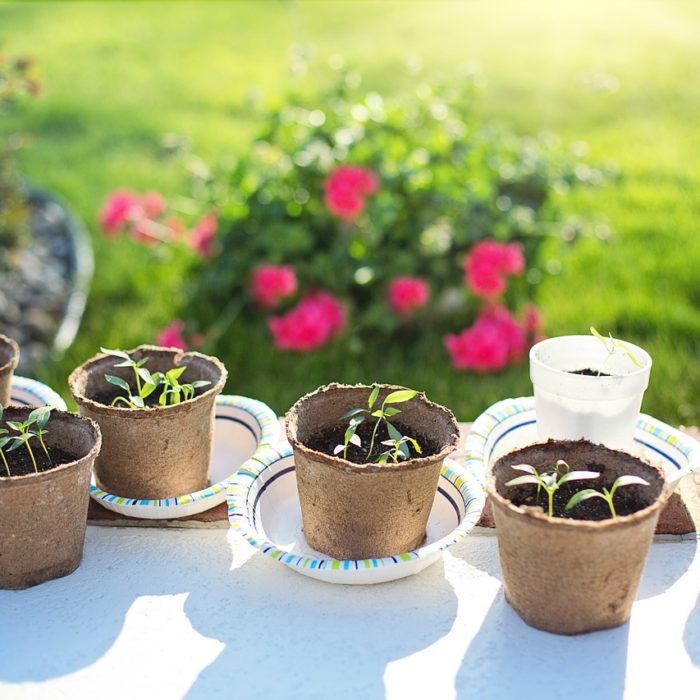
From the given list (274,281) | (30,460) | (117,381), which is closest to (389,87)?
(274,281)

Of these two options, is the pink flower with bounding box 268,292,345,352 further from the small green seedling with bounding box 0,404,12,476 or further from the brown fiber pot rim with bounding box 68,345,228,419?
the small green seedling with bounding box 0,404,12,476

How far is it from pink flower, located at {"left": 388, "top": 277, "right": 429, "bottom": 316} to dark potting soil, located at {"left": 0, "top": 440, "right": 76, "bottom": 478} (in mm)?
1736

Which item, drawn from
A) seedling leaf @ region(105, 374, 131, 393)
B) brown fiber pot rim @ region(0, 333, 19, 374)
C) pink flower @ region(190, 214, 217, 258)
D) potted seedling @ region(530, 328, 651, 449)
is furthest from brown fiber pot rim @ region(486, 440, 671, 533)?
pink flower @ region(190, 214, 217, 258)

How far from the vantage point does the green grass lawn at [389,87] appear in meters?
3.17

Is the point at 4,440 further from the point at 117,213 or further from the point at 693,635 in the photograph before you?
the point at 117,213

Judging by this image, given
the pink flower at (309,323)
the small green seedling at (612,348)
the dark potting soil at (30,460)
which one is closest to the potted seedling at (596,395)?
the small green seedling at (612,348)

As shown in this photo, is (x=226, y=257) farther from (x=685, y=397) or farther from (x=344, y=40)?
(x=344, y=40)

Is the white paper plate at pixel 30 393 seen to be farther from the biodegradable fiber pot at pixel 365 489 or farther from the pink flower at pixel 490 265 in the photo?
the pink flower at pixel 490 265

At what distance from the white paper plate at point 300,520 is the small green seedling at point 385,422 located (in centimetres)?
10

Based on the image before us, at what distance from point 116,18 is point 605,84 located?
5713mm

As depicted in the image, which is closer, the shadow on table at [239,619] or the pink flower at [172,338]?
the shadow on table at [239,619]

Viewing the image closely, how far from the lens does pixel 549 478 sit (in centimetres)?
125

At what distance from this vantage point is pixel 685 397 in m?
2.91

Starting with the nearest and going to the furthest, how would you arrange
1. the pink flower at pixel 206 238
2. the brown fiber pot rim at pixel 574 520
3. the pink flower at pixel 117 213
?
1. the brown fiber pot rim at pixel 574 520
2. the pink flower at pixel 206 238
3. the pink flower at pixel 117 213
